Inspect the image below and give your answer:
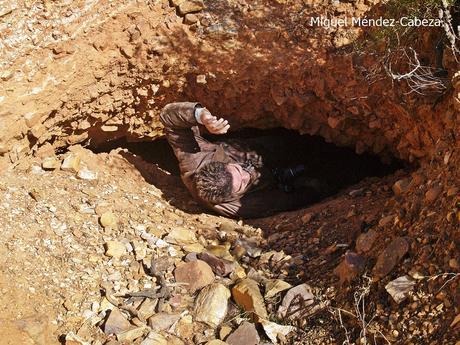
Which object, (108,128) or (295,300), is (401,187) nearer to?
(295,300)

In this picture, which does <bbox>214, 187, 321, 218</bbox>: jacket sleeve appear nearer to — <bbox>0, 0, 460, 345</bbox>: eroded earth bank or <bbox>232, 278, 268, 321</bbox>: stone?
<bbox>0, 0, 460, 345</bbox>: eroded earth bank

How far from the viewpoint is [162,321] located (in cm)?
313

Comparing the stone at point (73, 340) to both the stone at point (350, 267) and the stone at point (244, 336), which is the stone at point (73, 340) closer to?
the stone at point (244, 336)

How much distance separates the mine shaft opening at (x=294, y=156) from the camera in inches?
183

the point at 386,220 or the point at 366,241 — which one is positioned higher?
the point at 386,220

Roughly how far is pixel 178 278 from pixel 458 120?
6.04 ft

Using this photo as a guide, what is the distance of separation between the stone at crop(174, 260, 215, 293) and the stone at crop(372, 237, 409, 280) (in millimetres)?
1035

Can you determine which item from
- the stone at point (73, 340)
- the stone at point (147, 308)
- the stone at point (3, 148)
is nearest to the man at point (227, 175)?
the stone at point (3, 148)

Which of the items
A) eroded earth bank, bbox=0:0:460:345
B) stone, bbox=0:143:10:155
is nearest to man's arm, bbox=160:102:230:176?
eroded earth bank, bbox=0:0:460:345

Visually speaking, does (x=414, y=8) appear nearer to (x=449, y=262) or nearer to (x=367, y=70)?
(x=367, y=70)

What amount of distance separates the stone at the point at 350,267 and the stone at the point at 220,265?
0.71m

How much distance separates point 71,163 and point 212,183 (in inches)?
41.2

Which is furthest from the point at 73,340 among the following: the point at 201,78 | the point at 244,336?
the point at 201,78

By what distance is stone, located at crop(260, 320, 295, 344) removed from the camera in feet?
9.77
